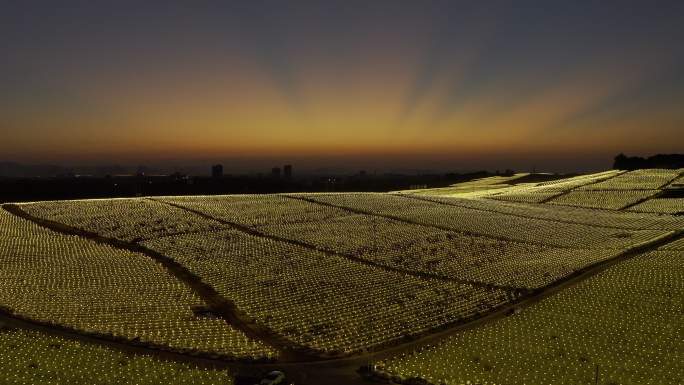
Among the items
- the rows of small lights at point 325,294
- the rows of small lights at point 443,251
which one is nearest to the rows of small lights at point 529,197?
the rows of small lights at point 443,251

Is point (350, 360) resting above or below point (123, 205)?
below

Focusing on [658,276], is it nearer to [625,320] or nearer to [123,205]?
[625,320]

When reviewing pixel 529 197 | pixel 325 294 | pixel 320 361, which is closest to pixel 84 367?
pixel 320 361

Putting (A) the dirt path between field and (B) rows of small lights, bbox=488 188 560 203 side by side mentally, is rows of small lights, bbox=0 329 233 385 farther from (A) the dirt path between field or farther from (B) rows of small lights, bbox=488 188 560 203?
(B) rows of small lights, bbox=488 188 560 203

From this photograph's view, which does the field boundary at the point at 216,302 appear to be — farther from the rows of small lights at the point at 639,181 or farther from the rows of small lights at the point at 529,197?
the rows of small lights at the point at 639,181

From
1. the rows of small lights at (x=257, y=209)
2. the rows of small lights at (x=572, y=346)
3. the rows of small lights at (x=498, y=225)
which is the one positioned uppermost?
the rows of small lights at (x=257, y=209)

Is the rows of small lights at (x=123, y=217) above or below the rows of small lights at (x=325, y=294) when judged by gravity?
above

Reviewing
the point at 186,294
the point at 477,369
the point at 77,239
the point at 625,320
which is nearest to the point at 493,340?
the point at 477,369

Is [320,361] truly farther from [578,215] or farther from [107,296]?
[578,215]
